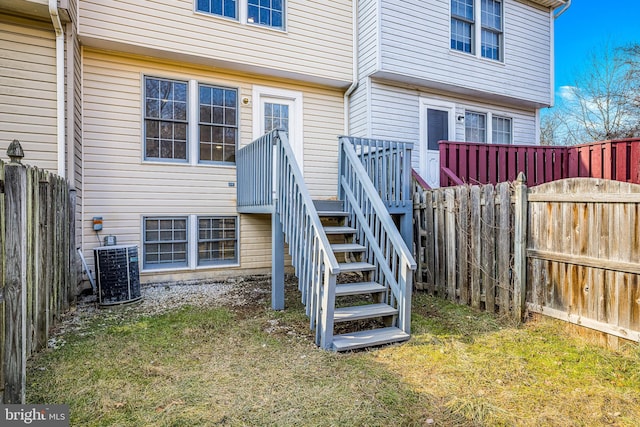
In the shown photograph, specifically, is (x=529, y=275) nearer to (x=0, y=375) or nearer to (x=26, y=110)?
(x=0, y=375)

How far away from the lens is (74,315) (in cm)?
475

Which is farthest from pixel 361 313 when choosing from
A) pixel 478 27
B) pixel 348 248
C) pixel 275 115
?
pixel 478 27

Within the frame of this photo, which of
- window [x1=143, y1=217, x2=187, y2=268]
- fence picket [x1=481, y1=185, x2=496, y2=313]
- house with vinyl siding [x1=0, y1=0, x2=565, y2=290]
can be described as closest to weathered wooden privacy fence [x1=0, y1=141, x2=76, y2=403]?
house with vinyl siding [x1=0, y1=0, x2=565, y2=290]

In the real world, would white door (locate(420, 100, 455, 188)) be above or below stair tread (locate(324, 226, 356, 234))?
above

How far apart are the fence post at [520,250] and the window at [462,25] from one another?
5269 mm

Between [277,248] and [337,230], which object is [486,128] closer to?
[337,230]

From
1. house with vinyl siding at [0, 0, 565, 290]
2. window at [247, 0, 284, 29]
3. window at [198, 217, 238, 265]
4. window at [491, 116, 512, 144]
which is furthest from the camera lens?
window at [491, 116, 512, 144]

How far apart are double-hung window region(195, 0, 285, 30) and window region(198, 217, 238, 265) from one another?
3838 millimetres

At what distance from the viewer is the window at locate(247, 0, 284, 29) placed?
7031mm

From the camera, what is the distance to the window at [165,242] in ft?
21.4

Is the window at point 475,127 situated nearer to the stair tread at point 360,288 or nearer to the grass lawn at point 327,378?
the grass lawn at point 327,378

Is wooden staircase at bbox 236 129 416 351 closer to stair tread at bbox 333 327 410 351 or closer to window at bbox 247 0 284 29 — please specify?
stair tread at bbox 333 327 410 351

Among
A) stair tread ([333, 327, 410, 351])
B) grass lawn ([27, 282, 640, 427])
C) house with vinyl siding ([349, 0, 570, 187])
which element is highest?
house with vinyl siding ([349, 0, 570, 187])

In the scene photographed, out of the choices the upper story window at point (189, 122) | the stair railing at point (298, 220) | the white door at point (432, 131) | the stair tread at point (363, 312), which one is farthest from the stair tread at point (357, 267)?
the white door at point (432, 131)
